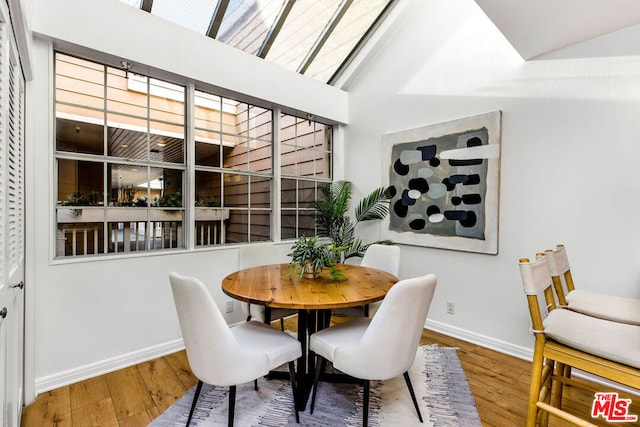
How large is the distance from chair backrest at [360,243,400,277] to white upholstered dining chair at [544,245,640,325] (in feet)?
3.59

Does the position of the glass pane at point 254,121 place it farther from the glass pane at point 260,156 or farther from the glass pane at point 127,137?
the glass pane at point 127,137

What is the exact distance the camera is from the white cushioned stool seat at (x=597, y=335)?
1283 millimetres

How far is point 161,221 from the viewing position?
273 centimetres

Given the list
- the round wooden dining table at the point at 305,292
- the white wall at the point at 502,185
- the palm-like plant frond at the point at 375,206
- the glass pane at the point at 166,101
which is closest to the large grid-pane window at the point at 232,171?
the glass pane at the point at 166,101

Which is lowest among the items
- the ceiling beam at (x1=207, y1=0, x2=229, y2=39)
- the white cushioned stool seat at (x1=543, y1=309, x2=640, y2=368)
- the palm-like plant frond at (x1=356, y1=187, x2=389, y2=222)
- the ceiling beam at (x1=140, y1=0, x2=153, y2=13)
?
the white cushioned stool seat at (x1=543, y1=309, x2=640, y2=368)

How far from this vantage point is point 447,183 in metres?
2.98

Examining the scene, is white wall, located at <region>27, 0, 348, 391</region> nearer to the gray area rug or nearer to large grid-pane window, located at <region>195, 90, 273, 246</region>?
large grid-pane window, located at <region>195, 90, 273, 246</region>

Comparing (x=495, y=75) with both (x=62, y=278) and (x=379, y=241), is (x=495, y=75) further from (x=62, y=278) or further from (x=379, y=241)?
(x=62, y=278)

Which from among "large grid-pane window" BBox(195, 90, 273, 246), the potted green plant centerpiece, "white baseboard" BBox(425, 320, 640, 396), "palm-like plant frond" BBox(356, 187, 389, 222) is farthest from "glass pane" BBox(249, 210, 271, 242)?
"white baseboard" BBox(425, 320, 640, 396)

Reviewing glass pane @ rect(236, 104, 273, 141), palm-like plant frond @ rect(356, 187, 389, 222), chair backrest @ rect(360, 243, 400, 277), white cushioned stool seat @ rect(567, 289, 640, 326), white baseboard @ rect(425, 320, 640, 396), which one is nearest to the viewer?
white cushioned stool seat @ rect(567, 289, 640, 326)

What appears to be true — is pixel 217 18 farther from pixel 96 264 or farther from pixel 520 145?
pixel 520 145

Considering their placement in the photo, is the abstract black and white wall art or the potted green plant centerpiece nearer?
the potted green plant centerpiece

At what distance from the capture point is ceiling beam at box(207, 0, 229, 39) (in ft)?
8.95

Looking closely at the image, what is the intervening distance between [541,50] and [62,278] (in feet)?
13.0
